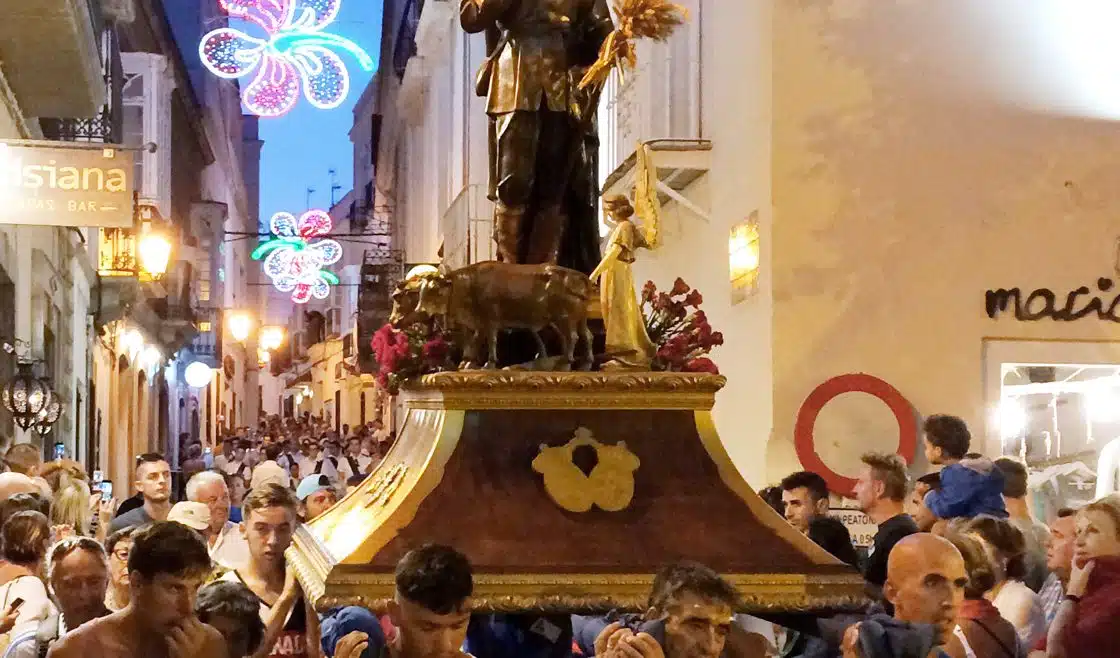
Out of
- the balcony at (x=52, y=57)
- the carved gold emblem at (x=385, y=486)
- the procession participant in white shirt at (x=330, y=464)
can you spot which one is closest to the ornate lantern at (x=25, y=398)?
the procession participant in white shirt at (x=330, y=464)

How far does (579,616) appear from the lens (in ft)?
13.0

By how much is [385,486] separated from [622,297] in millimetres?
960

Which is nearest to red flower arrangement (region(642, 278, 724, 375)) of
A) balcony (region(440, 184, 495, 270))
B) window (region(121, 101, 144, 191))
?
balcony (region(440, 184, 495, 270))

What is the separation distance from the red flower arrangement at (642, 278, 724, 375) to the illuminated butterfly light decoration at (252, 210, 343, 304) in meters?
28.3

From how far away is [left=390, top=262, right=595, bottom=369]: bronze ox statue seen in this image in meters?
4.36

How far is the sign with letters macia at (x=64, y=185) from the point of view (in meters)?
9.82

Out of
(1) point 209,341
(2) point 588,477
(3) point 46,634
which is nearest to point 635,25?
(2) point 588,477

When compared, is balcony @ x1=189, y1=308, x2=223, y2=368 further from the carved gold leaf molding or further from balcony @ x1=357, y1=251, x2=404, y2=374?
the carved gold leaf molding

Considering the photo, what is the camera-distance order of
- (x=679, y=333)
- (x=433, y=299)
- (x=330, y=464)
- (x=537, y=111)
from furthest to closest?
(x=330, y=464) → (x=537, y=111) → (x=679, y=333) → (x=433, y=299)

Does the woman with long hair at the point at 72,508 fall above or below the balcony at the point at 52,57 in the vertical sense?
below

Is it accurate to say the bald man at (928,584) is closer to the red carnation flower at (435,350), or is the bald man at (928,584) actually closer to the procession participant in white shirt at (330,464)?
the red carnation flower at (435,350)

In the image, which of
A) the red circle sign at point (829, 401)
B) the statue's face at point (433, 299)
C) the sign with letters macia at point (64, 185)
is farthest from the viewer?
the sign with letters macia at point (64, 185)

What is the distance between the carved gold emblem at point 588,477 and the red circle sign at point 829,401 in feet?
17.7

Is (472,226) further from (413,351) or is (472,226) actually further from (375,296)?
(413,351)
